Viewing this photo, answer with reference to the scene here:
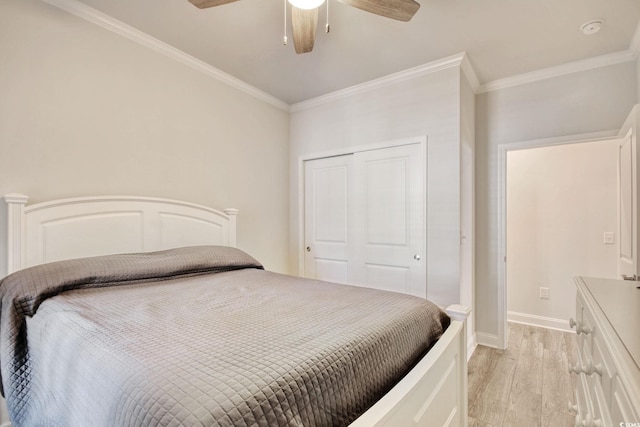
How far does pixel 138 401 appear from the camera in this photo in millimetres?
679

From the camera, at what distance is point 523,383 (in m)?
2.20

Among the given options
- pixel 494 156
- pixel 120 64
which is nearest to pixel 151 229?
pixel 120 64

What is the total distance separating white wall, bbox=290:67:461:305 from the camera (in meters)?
2.47

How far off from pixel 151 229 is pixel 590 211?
4.29 metres

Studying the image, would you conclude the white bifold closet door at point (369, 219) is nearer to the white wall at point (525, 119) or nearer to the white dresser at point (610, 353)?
the white wall at point (525, 119)

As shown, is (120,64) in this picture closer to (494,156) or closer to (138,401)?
(138,401)

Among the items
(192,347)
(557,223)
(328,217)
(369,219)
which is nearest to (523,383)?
(369,219)

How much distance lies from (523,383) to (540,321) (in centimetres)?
156

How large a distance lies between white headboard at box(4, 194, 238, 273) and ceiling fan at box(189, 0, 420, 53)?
4.55ft

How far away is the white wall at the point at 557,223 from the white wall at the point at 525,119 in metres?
0.80

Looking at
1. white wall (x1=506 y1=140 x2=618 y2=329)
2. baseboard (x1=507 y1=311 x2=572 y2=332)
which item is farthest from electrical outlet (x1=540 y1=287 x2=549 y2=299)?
baseboard (x1=507 y1=311 x2=572 y2=332)

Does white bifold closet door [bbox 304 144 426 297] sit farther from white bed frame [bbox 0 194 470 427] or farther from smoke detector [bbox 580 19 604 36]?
smoke detector [bbox 580 19 604 36]

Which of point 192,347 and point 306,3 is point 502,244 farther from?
point 192,347

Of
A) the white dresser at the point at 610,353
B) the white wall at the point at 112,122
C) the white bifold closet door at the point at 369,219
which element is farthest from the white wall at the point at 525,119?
the white wall at the point at 112,122
